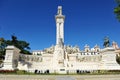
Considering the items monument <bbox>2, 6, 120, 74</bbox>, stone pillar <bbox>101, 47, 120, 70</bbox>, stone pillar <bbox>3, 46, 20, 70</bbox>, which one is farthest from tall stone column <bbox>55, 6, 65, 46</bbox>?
stone pillar <bbox>3, 46, 20, 70</bbox>

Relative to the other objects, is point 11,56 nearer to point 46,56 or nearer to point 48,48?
point 46,56

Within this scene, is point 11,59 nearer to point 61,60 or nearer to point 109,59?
point 61,60

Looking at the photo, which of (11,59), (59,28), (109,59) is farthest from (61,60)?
(11,59)

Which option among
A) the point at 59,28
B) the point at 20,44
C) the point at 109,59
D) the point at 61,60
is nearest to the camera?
the point at 109,59

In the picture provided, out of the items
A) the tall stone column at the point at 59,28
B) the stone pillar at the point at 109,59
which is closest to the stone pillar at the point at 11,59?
the tall stone column at the point at 59,28

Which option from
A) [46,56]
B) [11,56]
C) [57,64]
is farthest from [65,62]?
[11,56]

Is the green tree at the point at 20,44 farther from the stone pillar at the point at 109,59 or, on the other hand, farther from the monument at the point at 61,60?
the stone pillar at the point at 109,59

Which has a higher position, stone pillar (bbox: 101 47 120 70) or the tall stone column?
the tall stone column

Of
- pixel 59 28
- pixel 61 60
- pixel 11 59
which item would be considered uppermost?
pixel 59 28

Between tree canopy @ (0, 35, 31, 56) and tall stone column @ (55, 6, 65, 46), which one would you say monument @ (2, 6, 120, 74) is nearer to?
tall stone column @ (55, 6, 65, 46)

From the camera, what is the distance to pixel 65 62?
44656mm

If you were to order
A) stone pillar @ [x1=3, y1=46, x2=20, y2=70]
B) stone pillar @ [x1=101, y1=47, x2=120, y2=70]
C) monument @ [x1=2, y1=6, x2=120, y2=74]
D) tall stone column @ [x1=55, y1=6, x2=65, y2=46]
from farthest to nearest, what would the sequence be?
tall stone column @ [x1=55, y1=6, x2=65, y2=46]
monument @ [x1=2, y1=6, x2=120, y2=74]
stone pillar @ [x1=101, y1=47, x2=120, y2=70]
stone pillar @ [x1=3, y1=46, x2=20, y2=70]

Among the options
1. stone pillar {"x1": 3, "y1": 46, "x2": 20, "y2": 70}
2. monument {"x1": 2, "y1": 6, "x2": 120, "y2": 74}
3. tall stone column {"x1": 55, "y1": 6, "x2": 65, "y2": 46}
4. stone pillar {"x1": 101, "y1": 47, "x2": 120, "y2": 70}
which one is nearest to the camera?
stone pillar {"x1": 3, "y1": 46, "x2": 20, "y2": 70}

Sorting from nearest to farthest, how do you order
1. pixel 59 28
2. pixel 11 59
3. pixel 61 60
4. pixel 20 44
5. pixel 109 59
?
1. pixel 11 59
2. pixel 109 59
3. pixel 61 60
4. pixel 59 28
5. pixel 20 44
